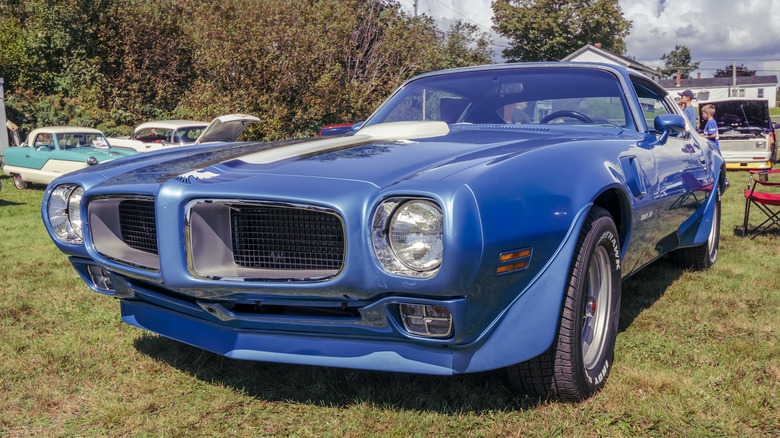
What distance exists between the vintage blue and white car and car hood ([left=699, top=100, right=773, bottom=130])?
512 inches

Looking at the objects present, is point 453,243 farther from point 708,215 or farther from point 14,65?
point 14,65

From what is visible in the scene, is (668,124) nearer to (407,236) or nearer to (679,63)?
(407,236)

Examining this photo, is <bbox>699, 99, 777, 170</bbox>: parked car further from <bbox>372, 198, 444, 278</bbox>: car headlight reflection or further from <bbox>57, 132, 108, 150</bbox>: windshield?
<bbox>372, 198, 444, 278</bbox>: car headlight reflection

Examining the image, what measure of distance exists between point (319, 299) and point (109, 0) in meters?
23.0

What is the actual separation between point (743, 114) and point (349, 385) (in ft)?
47.2

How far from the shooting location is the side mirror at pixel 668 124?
10.9 ft

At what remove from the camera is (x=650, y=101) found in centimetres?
400

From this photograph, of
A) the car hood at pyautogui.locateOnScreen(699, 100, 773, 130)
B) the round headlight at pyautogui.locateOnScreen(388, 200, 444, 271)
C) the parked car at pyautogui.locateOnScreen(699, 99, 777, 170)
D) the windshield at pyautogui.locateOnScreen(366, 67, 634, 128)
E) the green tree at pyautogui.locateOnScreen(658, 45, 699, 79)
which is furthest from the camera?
the green tree at pyautogui.locateOnScreen(658, 45, 699, 79)

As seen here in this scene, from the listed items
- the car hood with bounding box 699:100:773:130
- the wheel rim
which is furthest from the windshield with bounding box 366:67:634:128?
the car hood with bounding box 699:100:773:130

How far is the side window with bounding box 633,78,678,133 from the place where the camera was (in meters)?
3.64

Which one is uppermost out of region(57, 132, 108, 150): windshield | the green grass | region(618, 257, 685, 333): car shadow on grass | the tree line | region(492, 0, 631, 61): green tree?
region(492, 0, 631, 61): green tree

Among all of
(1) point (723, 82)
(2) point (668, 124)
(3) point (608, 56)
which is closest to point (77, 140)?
(2) point (668, 124)

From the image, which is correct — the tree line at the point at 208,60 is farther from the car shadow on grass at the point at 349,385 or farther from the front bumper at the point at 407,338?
the front bumper at the point at 407,338

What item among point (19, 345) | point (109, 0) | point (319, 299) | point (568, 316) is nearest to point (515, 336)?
point (568, 316)
